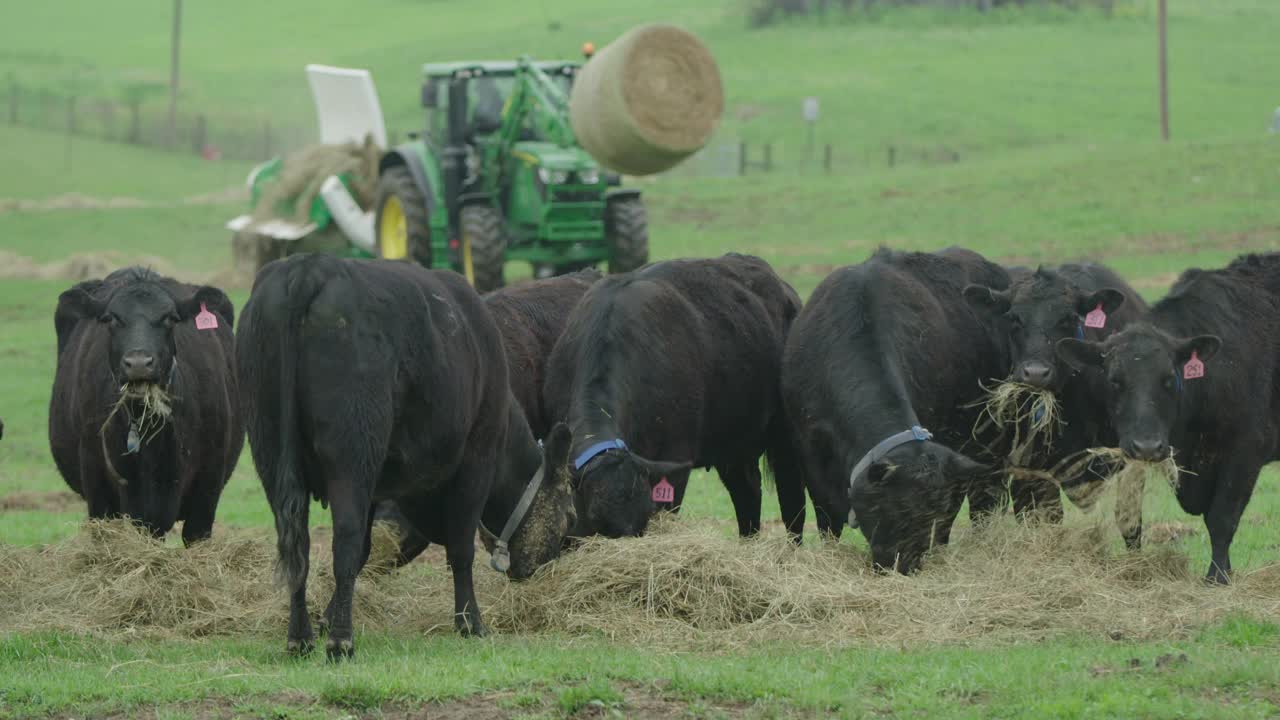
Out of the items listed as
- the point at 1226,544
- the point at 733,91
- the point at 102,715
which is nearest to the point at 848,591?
the point at 1226,544

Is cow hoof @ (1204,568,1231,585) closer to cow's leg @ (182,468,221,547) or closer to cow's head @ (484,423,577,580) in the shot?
cow's head @ (484,423,577,580)

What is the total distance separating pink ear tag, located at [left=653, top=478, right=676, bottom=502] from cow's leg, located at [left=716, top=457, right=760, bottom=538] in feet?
5.85

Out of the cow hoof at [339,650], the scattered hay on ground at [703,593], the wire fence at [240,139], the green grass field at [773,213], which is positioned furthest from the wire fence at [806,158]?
the cow hoof at [339,650]

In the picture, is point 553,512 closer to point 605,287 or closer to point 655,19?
point 605,287

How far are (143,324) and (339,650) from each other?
2816mm

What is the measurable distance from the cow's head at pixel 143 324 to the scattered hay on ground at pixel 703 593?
40.7 inches

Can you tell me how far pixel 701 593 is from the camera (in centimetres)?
881

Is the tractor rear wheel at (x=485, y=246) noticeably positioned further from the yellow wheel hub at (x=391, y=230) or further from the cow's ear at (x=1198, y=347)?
the cow's ear at (x=1198, y=347)

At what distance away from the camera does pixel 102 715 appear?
267 inches

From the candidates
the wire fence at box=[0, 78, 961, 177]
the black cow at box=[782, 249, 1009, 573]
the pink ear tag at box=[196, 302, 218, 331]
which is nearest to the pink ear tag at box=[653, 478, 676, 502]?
the black cow at box=[782, 249, 1009, 573]

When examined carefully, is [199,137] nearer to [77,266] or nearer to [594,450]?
[77,266]

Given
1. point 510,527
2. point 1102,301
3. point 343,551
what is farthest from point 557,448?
point 1102,301

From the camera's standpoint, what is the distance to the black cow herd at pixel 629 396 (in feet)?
26.0

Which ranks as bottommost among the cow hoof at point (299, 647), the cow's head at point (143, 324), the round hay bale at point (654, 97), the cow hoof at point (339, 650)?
the cow hoof at point (299, 647)
